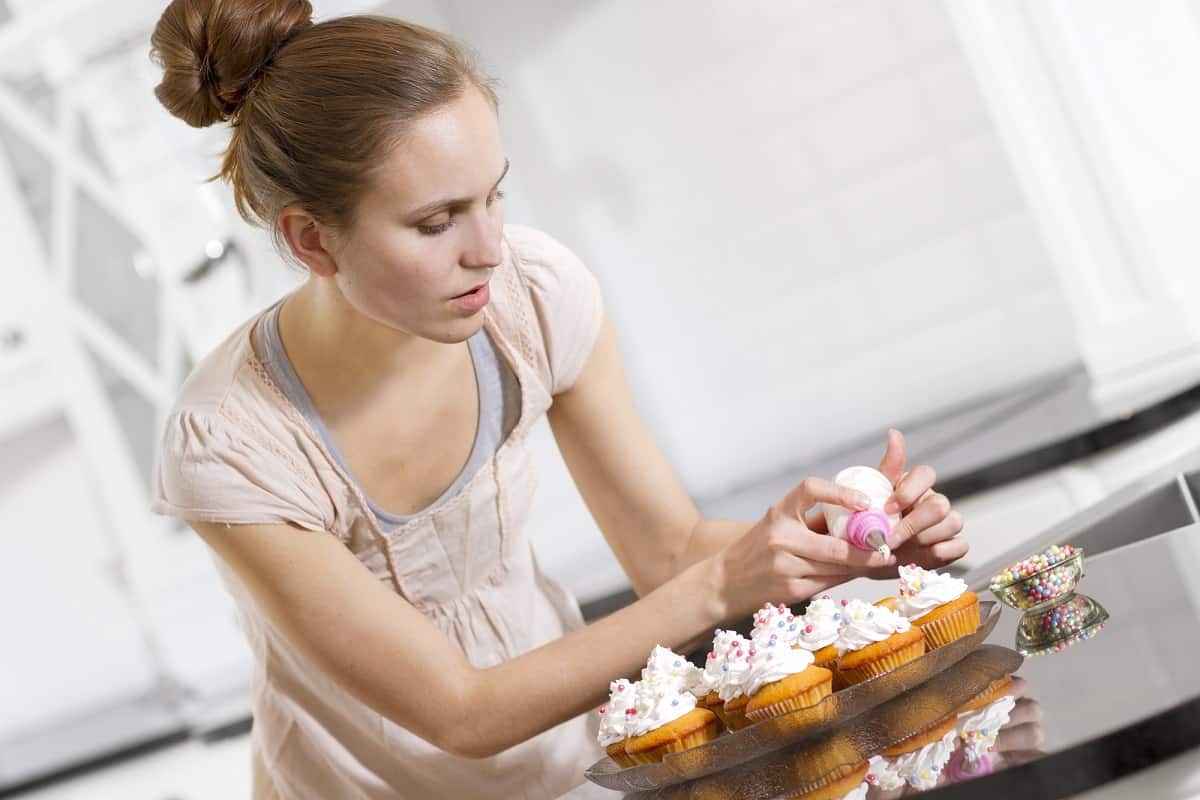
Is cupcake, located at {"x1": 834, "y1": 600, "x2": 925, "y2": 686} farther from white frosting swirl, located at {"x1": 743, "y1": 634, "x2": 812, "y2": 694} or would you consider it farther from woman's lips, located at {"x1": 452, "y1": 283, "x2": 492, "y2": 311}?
woman's lips, located at {"x1": 452, "y1": 283, "x2": 492, "y2": 311}

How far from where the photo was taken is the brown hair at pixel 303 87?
3.75 ft

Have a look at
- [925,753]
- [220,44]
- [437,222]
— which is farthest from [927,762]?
[220,44]

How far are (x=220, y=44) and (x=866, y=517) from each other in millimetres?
705

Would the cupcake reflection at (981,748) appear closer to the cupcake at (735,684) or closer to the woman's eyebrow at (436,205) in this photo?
the cupcake at (735,684)

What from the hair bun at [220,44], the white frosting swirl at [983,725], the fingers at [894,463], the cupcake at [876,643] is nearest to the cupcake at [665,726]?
the cupcake at [876,643]

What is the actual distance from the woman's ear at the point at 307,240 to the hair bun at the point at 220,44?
0.42 feet

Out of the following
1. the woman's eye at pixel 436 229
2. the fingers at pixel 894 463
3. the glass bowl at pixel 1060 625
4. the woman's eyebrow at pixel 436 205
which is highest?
the woman's eyebrow at pixel 436 205

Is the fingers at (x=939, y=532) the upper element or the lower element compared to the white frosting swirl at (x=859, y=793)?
upper

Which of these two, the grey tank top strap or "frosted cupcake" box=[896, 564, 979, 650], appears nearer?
"frosted cupcake" box=[896, 564, 979, 650]

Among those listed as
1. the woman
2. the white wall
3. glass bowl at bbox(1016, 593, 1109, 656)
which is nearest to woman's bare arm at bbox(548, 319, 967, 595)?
the woman

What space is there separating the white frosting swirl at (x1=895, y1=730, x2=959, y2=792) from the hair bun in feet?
2.68

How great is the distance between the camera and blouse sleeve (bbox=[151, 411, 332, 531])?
1206 millimetres

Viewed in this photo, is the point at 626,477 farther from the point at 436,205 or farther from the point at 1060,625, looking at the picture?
the point at 1060,625

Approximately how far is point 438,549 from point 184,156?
5.70 ft
